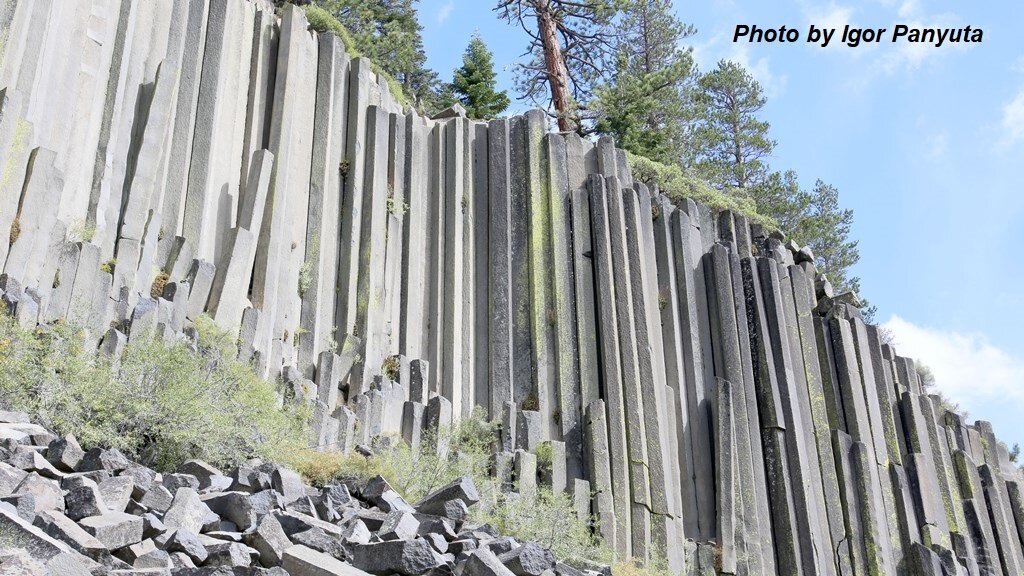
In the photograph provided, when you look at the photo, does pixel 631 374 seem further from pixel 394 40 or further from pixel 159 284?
pixel 394 40

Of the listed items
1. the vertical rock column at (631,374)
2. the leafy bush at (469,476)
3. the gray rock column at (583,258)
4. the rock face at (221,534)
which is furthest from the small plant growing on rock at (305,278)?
the rock face at (221,534)

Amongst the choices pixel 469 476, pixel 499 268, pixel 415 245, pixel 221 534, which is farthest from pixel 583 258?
pixel 221 534

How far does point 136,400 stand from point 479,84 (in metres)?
14.8

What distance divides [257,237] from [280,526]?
5.31m

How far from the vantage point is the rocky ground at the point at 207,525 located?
15.4 ft

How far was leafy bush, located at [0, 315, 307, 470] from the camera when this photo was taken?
6668mm

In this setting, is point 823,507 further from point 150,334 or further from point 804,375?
point 150,334

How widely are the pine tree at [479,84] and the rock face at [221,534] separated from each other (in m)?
14.9

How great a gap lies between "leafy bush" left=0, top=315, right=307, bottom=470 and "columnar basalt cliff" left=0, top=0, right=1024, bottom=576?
0.42 metres

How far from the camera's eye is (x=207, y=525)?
554cm

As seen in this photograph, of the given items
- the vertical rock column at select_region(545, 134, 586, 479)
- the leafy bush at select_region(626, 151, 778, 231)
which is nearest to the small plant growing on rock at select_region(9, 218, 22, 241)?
the vertical rock column at select_region(545, 134, 586, 479)

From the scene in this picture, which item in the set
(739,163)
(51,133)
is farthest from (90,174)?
(739,163)

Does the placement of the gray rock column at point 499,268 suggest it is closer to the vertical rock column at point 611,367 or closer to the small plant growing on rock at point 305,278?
the vertical rock column at point 611,367

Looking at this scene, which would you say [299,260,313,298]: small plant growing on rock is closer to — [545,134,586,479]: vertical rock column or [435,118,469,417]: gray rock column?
[435,118,469,417]: gray rock column
